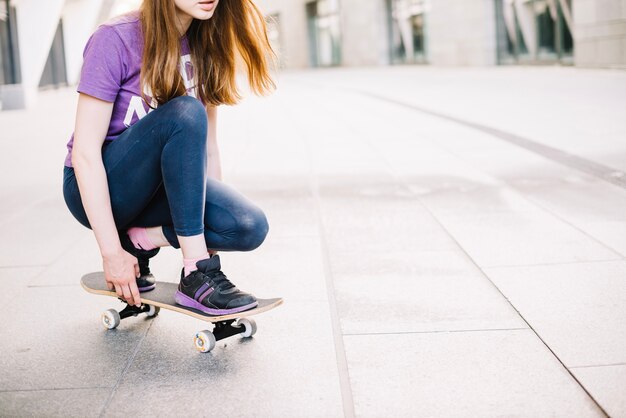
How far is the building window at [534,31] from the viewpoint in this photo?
19.7 metres

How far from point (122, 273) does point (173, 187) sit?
0.35 m

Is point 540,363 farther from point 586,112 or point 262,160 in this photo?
point 586,112

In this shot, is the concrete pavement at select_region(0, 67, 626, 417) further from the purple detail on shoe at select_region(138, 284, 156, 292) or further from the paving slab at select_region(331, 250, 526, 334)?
the purple detail on shoe at select_region(138, 284, 156, 292)

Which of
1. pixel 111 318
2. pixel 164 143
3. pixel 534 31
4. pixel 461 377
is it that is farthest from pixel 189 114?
pixel 534 31

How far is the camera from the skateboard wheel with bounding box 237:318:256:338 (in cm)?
311

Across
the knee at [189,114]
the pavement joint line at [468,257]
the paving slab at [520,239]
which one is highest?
the knee at [189,114]

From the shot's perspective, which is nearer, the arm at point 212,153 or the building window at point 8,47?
the arm at point 212,153

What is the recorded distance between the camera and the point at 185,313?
2.96 m

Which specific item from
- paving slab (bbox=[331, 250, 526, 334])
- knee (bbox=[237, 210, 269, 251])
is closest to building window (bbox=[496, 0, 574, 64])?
paving slab (bbox=[331, 250, 526, 334])

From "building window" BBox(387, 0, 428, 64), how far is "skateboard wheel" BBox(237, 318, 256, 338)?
1083 inches

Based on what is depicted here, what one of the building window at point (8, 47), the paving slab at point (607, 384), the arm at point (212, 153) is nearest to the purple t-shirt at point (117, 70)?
the arm at point (212, 153)

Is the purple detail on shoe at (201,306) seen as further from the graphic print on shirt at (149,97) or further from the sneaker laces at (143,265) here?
the graphic print on shirt at (149,97)

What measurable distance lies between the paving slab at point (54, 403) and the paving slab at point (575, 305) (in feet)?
5.19

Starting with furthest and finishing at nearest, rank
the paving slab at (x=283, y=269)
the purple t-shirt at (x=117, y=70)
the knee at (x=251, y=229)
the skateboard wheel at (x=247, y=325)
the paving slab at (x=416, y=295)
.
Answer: the paving slab at (x=283, y=269) → the paving slab at (x=416, y=295) → the skateboard wheel at (x=247, y=325) → the knee at (x=251, y=229) → the purple t-shirt at (x=117, y=70)
